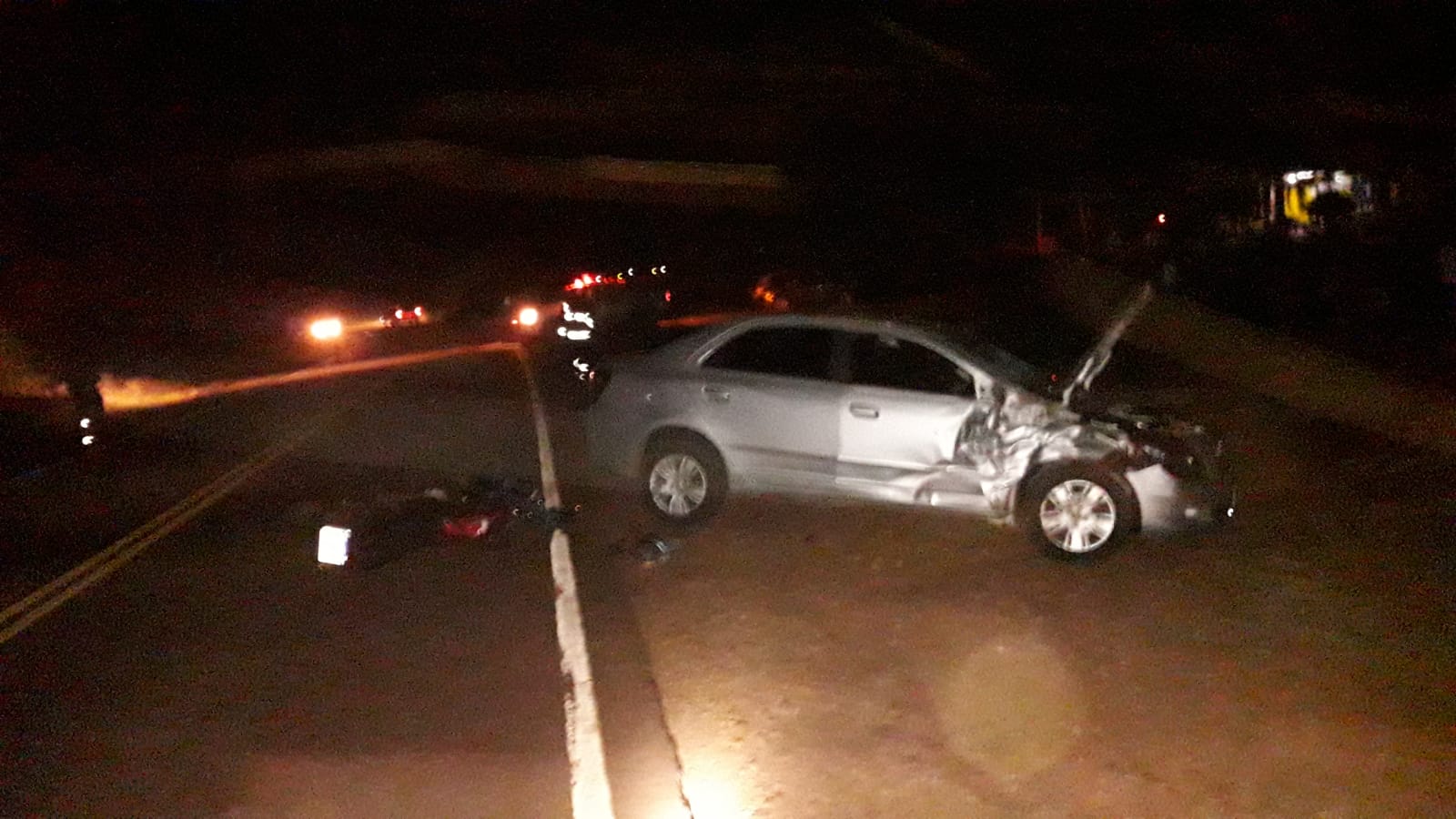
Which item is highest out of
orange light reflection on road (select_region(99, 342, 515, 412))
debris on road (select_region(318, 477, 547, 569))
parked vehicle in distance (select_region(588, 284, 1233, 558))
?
parked vehicle in distance (select_region(588, 284, 1233, 558))

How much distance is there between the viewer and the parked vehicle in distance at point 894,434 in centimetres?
840

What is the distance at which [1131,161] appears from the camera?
66.7ft

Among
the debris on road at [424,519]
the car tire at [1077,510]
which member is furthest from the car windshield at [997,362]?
the debris on road at [424,519]

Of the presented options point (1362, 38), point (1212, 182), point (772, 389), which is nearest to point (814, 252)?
point (1212, 182)

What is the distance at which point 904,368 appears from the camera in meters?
9.09

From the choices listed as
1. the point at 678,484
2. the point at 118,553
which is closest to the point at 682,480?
the point at 678,484

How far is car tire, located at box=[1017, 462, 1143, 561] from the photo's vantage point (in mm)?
8312

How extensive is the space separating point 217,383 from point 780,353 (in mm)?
24700

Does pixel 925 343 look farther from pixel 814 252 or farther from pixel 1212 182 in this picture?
pixel 814 252

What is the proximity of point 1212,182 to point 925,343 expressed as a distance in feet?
55.0

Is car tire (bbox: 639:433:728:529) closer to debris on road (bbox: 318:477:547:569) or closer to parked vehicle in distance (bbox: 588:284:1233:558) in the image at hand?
parked vehicle in distance (bbox: 588:284:1233:558)

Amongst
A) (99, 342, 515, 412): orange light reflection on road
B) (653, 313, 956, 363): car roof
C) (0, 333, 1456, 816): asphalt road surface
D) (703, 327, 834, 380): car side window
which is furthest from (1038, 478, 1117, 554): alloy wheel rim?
(99, 342, 515, 412): orange light reflection on road

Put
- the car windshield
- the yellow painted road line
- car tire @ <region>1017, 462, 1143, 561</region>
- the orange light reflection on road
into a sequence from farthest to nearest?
1. the orange light reflection on road
2. the car windshield
3. the yellow painted road line
4. car tire @ <region>1017, 462, 1143, 561</region>

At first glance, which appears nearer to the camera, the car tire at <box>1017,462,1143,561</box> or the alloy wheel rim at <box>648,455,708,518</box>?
the car tire at <box>1017,462,1143,561</box>
